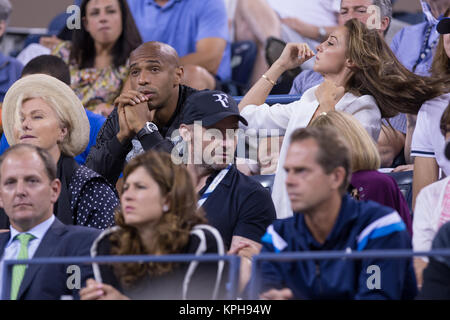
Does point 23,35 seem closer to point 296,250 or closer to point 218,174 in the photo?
point 218,174

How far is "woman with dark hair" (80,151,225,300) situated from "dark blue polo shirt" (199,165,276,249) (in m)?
0.51

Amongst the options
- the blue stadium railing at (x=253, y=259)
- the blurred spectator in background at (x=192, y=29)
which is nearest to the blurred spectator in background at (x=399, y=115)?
the blurred spectator in background at (x=192, y=29)

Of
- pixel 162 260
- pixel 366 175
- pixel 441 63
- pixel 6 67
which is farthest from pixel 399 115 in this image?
pixel 6 67

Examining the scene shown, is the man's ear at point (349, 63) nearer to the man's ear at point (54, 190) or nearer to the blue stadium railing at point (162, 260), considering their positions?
the man's ear at point (54, 190)

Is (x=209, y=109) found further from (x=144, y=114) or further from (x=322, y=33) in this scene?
(x=322, y=33)

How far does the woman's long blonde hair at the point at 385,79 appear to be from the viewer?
4297mm

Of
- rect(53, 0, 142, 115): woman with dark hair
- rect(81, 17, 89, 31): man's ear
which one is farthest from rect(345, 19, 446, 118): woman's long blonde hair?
rect(81, 17, 89, 31): man's ear

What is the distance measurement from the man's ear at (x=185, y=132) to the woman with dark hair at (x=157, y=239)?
2.38ft

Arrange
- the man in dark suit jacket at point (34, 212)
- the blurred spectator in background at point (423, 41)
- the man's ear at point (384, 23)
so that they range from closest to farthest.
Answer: the man in dark suit jacket at point (34, 212) → the man's ear at point (384, 23) → the blurred spectator in background at point (423, 41)

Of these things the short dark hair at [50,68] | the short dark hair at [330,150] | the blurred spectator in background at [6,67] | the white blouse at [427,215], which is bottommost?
the white blouse at [427,215]

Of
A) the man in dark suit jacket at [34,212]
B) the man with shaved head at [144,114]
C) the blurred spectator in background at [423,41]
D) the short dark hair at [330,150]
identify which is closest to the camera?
the short dark hair at [330,150]

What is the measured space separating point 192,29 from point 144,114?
73.9 inches

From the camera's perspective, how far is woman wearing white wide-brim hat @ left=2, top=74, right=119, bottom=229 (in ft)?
13.2

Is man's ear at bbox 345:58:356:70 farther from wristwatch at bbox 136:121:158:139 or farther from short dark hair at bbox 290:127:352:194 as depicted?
short dark hair at bbox 290:127:352:194
